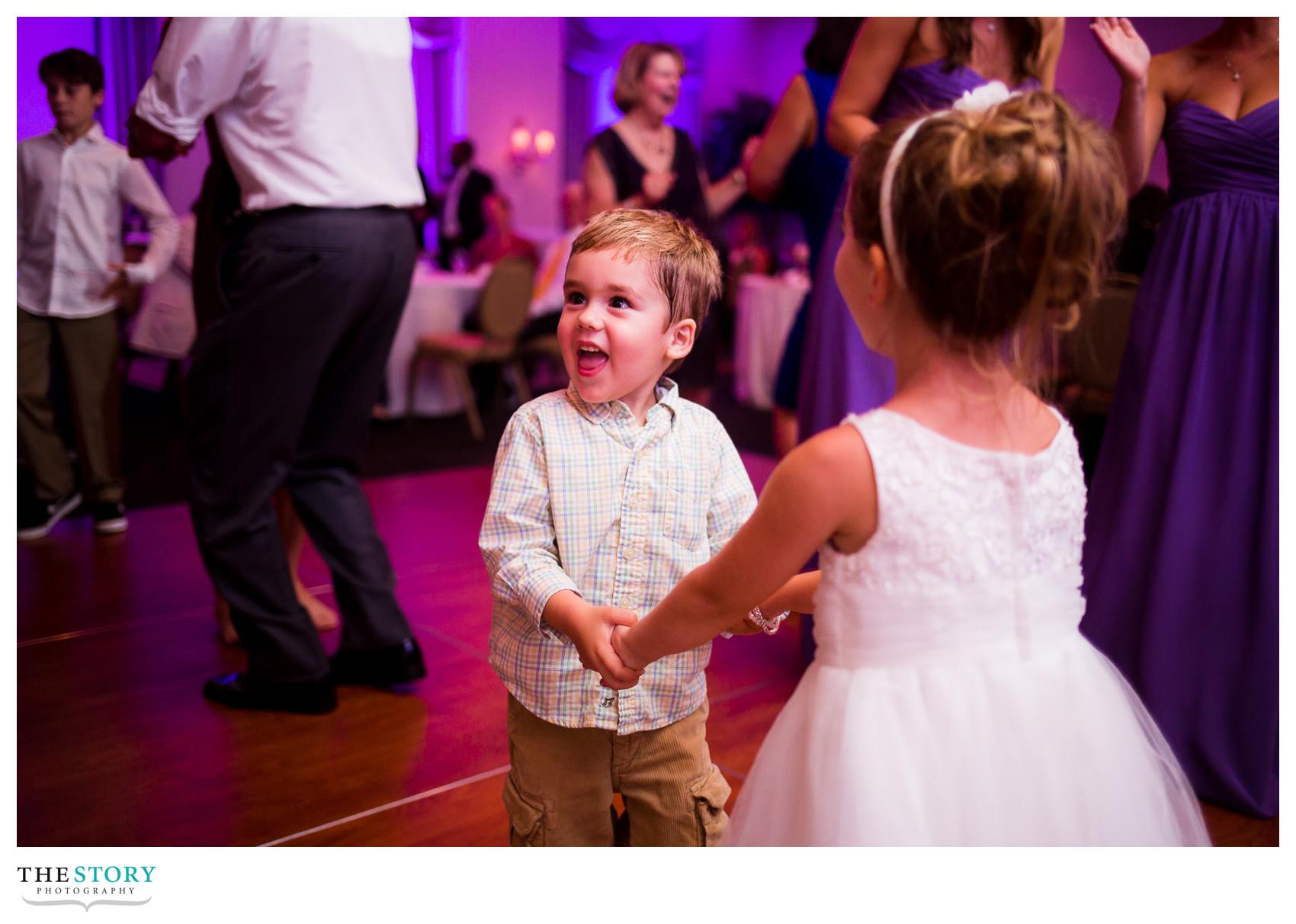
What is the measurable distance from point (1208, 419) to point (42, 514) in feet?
11.4

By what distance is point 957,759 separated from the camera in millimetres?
1103

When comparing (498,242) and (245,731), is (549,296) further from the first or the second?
(245,731)

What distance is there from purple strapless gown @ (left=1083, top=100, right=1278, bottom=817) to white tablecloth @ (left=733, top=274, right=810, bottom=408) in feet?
16.8

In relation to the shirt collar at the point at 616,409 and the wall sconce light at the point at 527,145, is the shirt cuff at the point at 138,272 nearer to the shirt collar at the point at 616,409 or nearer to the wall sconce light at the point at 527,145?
the shirt collar at the point at 616,409

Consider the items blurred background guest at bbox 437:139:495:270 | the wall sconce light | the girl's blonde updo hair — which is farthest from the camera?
the wall sconce light

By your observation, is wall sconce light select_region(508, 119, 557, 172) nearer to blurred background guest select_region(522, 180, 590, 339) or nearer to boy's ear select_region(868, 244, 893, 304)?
blurred background guest select_region(522, 180, 590, 339)

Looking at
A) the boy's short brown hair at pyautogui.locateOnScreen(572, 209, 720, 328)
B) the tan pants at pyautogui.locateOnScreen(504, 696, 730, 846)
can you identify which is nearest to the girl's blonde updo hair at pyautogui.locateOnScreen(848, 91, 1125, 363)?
the boy's short brown hair at pyautogui.locateOnScreen(572, 209, 720, 328)

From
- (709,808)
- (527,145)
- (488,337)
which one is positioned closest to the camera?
(709,808)

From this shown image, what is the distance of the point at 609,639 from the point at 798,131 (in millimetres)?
1770

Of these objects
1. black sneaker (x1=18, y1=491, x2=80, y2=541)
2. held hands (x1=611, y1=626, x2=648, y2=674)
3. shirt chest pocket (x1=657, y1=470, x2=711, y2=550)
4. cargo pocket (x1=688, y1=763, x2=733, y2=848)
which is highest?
shirt chest pocket (x1=657, y1=470, x2=711, y2=550)

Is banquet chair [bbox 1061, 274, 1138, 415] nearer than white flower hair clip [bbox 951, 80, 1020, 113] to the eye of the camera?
No

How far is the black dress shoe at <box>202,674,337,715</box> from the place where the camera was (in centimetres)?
238

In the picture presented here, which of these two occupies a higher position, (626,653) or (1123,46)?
(1123,46)
